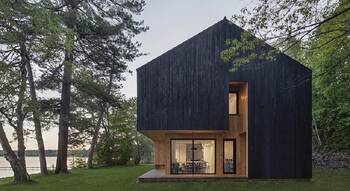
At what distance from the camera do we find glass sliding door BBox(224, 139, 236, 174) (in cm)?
1501

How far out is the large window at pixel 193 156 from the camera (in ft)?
49.4

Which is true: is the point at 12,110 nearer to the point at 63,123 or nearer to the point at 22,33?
the point at 22,33

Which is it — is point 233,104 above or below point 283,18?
below

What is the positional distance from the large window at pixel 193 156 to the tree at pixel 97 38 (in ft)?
20.9

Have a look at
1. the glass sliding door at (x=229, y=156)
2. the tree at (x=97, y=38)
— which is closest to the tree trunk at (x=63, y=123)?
the tree at (x=97, y=38)

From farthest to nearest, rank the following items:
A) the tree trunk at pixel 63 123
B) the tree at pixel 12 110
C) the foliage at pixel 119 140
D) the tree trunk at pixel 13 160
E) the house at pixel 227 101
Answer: the foliage at pixel 119 140, the tree trunk at pixel 63 123, the house at pixel 227 101, the tree trunk at pixel 13 160, the tree at pixel 12 110

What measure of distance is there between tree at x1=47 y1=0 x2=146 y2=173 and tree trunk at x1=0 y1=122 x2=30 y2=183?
4497 mm

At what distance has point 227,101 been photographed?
45.2ft

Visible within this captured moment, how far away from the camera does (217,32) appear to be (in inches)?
559

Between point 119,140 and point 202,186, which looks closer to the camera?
point 202,186

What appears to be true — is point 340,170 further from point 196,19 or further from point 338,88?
point 196,19

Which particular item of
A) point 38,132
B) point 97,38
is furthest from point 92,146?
point 97,38

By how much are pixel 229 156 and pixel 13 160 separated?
8.42 metres

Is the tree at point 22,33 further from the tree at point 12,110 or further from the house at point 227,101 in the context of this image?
the house at point 227,101
